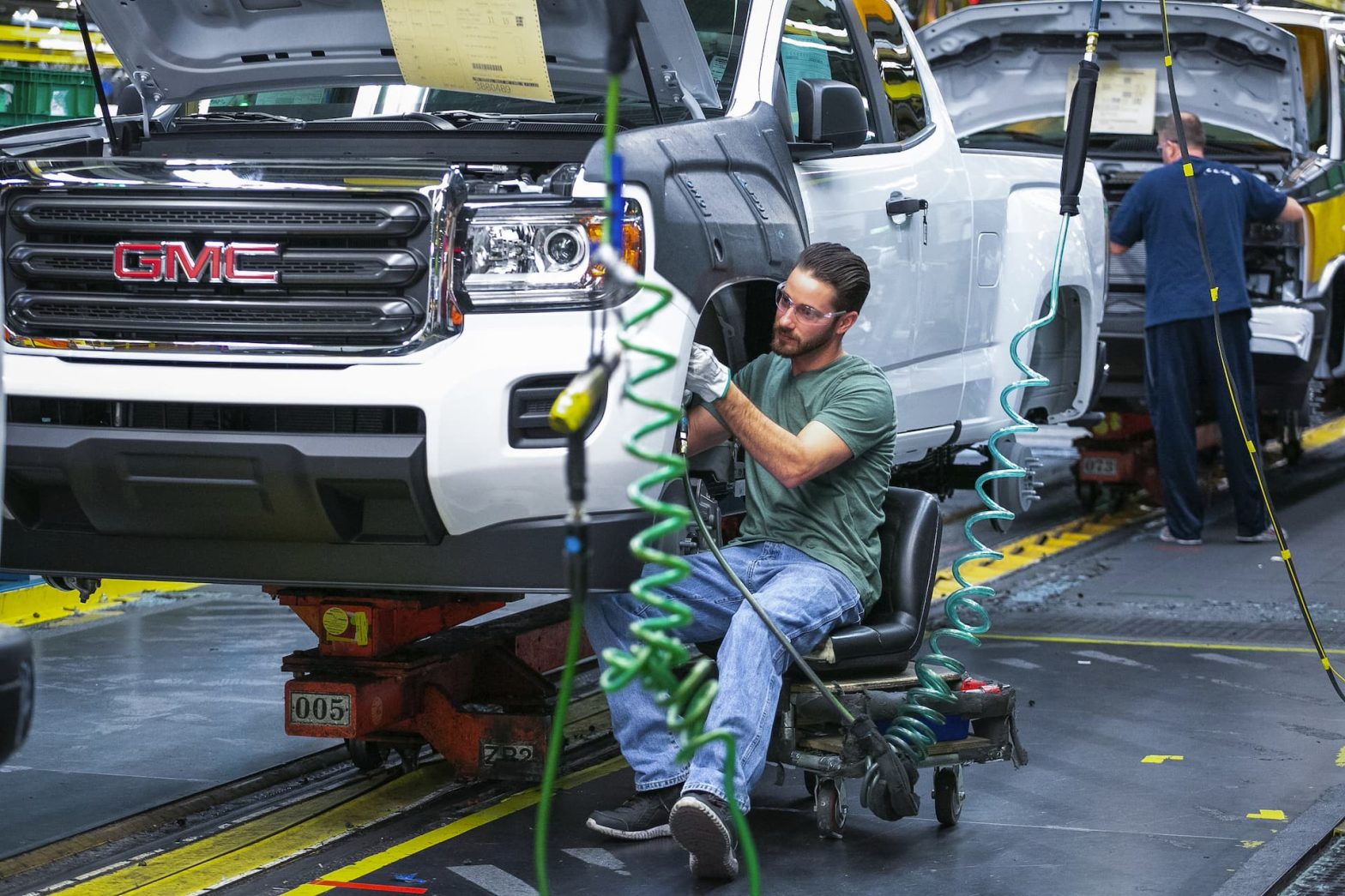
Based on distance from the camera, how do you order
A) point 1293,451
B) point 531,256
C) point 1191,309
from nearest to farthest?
point 531,256
point 1191,309
point 1293,451

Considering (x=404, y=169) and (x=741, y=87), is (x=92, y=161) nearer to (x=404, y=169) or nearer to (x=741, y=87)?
(x=404, y=169)

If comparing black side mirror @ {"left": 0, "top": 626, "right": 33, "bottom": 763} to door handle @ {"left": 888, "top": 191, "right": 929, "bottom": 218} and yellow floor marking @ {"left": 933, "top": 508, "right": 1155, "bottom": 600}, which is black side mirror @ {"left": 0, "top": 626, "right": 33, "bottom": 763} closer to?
door handle @ {"left": 888, "top": 191, "right": 929, "bottom": 218}

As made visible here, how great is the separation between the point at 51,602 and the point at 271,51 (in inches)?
134

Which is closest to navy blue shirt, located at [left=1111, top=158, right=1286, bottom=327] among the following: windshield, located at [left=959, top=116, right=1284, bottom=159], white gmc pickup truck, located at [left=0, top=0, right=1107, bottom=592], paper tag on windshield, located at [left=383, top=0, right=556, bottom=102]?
windshield, located at [left=959, top=116, right=1284, bottom=159]

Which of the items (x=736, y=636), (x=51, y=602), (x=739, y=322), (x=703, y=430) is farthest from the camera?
(x=51, y=602)

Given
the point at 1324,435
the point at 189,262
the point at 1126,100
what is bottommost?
the point at 1324,435

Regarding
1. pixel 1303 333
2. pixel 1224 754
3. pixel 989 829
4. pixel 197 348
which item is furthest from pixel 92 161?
pixel 1303 333

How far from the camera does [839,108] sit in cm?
514

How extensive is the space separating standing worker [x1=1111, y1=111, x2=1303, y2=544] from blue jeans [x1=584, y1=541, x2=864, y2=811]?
5046 mm

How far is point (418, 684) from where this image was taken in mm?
4910

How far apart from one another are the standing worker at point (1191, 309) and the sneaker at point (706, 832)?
18.4 ft

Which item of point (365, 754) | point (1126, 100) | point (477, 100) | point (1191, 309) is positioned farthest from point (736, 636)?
point (1126, 100)

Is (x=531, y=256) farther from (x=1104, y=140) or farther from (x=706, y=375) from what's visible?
(x=1104, y=140)

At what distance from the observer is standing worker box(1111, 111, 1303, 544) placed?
9.11 m
